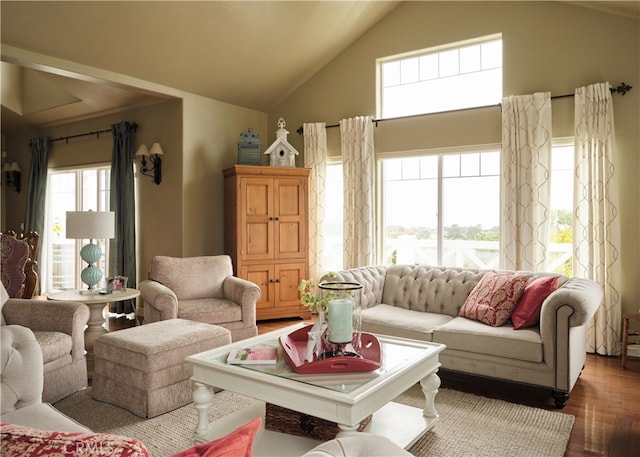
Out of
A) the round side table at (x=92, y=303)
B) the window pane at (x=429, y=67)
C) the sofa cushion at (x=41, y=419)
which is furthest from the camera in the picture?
the window pane at (x=429, y=67)

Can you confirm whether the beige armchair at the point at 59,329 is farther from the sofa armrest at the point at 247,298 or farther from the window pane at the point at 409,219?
the window pane at the point at 409,219

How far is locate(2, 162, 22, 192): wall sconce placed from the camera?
7.31 m

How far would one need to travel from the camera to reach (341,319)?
7.38 ft

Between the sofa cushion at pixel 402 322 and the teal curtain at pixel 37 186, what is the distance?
5.52 m

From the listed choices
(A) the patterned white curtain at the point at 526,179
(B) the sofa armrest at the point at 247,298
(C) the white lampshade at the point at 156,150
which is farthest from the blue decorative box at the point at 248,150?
(A) the patterned white curtain at the point at 526,179

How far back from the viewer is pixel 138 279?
19.2ft

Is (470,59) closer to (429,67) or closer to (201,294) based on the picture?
(429,67)

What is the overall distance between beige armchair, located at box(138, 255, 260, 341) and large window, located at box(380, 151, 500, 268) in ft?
6.35

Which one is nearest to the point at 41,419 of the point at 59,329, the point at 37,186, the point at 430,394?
the point at 59,329

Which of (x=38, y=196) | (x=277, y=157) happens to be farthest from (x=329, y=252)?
(x=38, y=196)

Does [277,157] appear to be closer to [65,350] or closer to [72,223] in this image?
[72,223]

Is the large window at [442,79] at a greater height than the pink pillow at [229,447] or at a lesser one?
greater

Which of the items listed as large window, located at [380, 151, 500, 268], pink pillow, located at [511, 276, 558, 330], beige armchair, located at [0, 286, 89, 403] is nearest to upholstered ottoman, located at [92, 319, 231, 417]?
beige armchair, located at [0, 286, 89, 403]

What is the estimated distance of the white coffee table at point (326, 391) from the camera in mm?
1934
